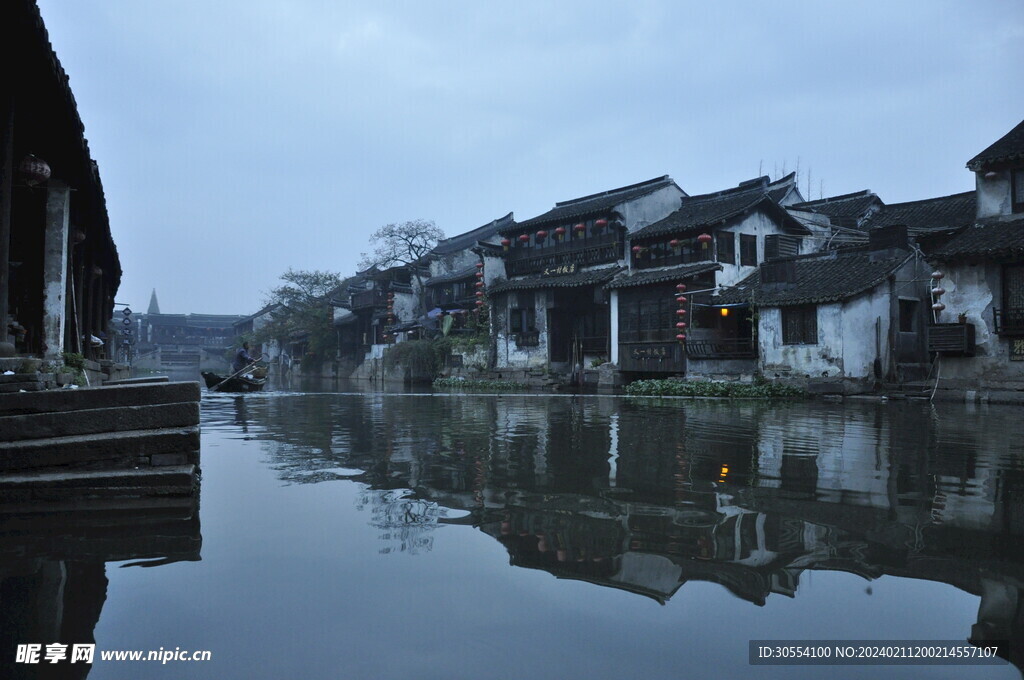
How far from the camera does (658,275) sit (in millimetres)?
26750

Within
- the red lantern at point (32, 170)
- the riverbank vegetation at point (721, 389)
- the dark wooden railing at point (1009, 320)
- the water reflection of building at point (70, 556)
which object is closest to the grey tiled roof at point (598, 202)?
the riverbank vegetation at point (721, 389)

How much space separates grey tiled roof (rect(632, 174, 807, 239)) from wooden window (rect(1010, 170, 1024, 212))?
323 inches

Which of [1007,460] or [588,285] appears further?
[588,285]

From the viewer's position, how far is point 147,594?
3.37 m

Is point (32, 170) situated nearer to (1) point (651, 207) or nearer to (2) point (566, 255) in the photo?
(2) point (566, 255)

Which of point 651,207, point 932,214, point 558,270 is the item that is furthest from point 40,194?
point 932,214

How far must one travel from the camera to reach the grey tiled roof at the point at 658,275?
2534cm

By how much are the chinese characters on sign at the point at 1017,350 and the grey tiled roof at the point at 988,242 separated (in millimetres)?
2156

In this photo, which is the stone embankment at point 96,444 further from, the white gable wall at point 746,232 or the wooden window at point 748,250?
the wooden window at point 748,250

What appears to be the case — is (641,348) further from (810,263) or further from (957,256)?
(957,256)

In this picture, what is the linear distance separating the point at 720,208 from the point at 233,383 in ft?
62.0

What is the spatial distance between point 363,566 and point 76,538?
6.07 feet

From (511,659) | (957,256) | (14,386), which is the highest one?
(957,256)

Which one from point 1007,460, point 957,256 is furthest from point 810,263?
point 1007,460
